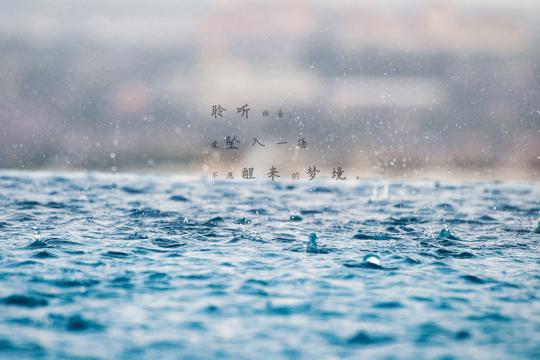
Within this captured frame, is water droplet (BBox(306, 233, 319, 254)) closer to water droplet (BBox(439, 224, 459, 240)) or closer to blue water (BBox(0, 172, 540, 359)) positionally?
blue water (BBox(0, 172, 540, 359))

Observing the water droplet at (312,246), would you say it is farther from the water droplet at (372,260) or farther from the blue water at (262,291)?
the water droplet at (372,260)

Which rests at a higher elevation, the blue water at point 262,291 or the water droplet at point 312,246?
the water droplet at point 312,246

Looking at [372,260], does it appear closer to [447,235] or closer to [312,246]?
[312,246]

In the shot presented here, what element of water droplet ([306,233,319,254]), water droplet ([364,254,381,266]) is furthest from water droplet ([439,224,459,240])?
water droplet ([364,254,381,266])

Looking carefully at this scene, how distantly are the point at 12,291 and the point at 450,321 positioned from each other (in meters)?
8.73

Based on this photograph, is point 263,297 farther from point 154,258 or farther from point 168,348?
point 154,258

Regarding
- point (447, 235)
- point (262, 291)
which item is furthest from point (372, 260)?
point (447, 235)

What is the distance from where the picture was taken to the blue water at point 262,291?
28.9 feet

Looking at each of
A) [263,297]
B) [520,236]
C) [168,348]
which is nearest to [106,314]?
[168,348]

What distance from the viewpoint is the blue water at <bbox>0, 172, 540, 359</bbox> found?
8.82 m

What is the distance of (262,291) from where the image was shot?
479 inches

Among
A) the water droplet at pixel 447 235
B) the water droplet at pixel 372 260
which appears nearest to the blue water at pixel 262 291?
the water droplet at pixel 372 260

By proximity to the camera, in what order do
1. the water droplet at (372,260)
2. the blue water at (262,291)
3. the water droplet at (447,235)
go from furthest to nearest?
the water droplet at (447,235) < the water droplet at (372,260) < the blue water at (262,291)

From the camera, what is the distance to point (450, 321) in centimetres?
1024
